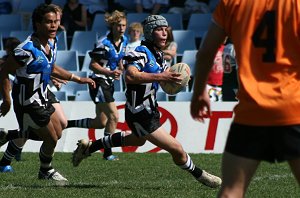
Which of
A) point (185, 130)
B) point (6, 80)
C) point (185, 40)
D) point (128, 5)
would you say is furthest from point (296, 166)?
point (128, 5)

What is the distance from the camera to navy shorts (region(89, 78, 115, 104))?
1298cm

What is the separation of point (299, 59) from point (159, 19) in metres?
3.82

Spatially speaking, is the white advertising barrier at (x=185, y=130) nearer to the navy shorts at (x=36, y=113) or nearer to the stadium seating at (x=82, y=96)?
the stadium seating at (x=82, y=96)

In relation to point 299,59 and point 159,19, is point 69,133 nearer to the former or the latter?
point 159,19

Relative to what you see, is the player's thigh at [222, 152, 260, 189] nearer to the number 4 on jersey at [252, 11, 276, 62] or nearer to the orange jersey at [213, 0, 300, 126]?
the orange jersey at [213, 0, 300, 126]

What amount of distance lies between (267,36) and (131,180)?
495 cm

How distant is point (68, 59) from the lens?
1773 cm

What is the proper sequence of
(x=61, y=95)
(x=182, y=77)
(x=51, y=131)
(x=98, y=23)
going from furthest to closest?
(x=98, y=23)
(x=61, y=95)
(x=51, y=131)
(x=182, y=77)

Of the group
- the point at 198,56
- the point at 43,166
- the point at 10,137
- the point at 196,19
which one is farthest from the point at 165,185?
the point at 196,19

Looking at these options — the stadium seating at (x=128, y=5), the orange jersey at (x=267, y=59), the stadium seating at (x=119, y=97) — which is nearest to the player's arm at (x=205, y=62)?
the orange jersey at (x=267, y=59)

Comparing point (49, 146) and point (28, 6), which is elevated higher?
point (49, 146)

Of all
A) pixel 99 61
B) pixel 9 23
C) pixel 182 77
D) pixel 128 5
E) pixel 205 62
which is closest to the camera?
pixel 205 62

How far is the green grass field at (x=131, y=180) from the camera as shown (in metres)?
8.91

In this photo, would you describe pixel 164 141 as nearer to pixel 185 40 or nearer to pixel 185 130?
pixel 185 130
